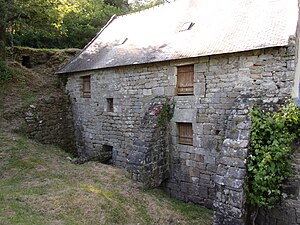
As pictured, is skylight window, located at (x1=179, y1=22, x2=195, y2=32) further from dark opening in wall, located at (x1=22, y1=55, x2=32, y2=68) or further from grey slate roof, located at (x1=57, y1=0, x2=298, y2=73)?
dark opening in wall, located at (x1=22, y1=55, x2=32, y2=68)

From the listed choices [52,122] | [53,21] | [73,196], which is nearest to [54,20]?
[53,21]

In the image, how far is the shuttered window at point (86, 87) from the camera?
11.0 m

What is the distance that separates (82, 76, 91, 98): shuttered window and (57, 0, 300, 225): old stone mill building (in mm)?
41

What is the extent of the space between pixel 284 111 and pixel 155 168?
3.62m

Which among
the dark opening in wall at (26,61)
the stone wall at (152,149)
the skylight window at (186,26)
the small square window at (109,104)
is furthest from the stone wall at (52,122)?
the skylight window at (186,26)

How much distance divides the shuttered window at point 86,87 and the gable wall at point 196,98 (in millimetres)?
358

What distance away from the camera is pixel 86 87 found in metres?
11.2

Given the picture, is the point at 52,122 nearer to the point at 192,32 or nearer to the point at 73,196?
the point at 73,196

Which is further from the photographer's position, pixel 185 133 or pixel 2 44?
pixel 2 44

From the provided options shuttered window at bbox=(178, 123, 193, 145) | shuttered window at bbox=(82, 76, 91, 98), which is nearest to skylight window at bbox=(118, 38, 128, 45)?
shuttered window at bbox=(82, 76, 91, 98)

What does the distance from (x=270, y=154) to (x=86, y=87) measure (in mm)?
7747

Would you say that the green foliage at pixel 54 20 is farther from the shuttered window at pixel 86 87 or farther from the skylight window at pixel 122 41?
the skylight window at pixel 122 41

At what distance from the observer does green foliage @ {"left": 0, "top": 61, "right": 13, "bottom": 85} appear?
11.9 metres

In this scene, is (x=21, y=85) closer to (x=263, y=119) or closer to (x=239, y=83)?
(x=239, y=83)
